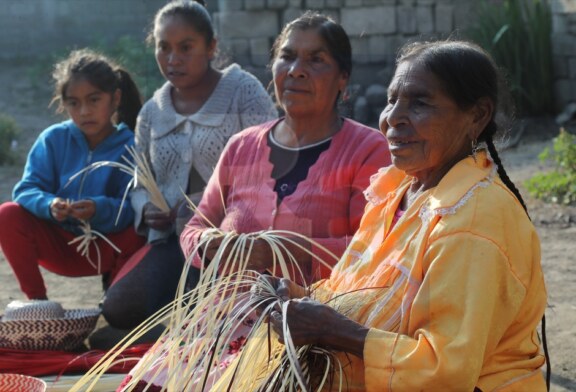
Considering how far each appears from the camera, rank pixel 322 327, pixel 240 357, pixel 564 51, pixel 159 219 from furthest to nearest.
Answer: pixel 564 51
pixel 159 219
pixel 240 357
pixel 322 327

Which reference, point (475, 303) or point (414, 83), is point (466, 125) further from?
point (475, 303)

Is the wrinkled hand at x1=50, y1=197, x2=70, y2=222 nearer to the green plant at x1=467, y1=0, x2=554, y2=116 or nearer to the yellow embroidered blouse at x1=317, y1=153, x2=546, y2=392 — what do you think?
the yellow embroidered blouse at x1=317, y1=153, x2=546, y2=392

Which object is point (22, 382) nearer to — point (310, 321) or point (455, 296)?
point (310, 321)

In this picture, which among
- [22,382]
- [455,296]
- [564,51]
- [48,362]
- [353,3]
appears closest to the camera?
[455,296]

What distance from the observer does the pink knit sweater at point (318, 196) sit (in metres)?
3.29

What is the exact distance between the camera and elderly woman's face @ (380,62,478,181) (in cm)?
242

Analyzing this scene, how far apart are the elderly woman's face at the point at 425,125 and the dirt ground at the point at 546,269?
1.59 m

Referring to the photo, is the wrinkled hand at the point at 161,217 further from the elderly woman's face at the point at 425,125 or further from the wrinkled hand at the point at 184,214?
the elderly woman's face at the point at 425,125

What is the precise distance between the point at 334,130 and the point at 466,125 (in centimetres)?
107

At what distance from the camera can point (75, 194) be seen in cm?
471

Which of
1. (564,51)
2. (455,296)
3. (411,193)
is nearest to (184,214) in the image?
(411,193)

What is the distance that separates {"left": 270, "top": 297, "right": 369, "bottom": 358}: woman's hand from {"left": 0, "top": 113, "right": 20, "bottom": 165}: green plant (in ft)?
23.4

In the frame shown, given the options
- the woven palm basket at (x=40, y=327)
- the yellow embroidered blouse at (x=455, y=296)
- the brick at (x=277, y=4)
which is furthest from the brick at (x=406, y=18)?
the yellow embroidered blouse at (x=455, y=296)

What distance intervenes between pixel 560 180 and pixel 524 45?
Answer: 3313 mm
